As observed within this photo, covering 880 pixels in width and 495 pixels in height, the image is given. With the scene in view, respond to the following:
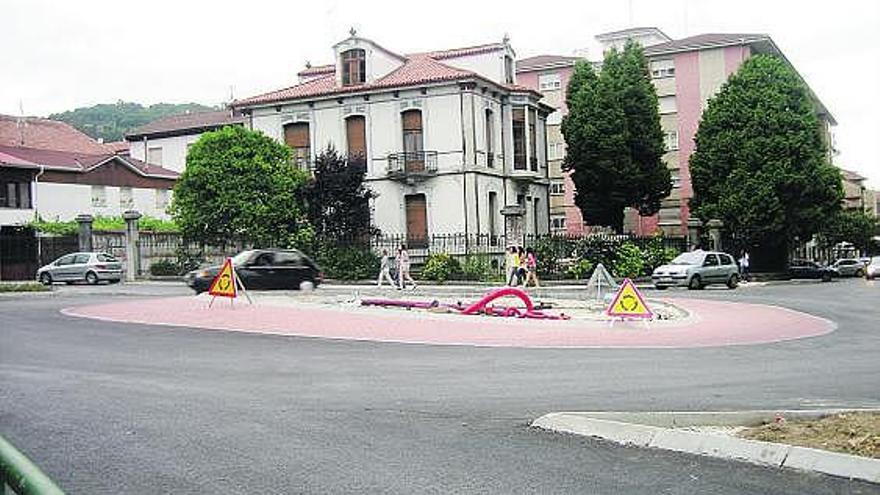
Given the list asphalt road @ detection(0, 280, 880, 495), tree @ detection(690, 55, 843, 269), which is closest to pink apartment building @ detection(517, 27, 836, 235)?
tree @ detection(690, 55, 843, 269)

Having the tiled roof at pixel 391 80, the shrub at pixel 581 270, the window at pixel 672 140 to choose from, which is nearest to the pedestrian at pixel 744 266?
the shrub at pixel 581 270

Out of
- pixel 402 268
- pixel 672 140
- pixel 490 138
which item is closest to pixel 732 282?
pixel 490 138

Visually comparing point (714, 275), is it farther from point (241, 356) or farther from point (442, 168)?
point (241, 356)

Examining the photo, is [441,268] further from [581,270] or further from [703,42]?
[703,42]

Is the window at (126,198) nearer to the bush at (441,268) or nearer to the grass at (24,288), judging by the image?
the grass at (24,288)

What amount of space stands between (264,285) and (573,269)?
14.9 m

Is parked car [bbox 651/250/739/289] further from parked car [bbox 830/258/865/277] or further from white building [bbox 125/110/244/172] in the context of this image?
white building [bbox 125/110/244/172]

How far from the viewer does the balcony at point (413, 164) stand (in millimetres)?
43156

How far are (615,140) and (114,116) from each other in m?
58.3

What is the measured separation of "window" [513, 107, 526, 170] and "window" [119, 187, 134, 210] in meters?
23.4

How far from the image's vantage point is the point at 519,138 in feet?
156

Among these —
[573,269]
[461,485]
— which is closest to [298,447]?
[461,485]

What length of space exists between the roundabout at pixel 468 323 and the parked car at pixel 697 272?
1111cm

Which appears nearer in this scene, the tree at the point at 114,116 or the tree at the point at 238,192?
the tree at the point at 238,192
